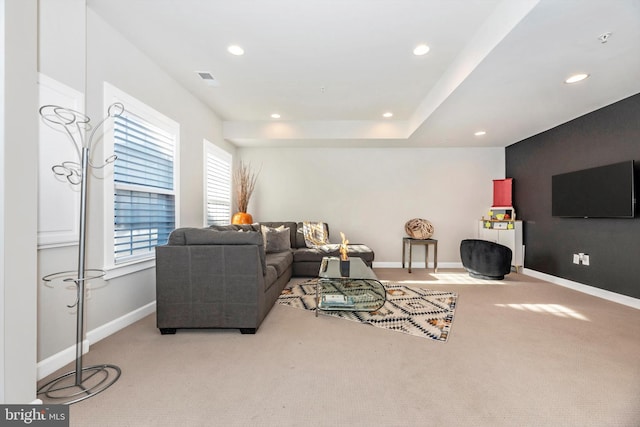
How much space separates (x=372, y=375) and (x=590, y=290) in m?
3.73

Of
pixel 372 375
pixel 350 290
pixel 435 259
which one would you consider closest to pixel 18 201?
pixel 372 375

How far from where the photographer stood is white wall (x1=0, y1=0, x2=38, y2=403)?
134 cm

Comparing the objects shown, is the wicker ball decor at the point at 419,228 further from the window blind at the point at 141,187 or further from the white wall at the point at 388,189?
the window blind at the point at 141,187

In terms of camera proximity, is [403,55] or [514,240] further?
[514,240]

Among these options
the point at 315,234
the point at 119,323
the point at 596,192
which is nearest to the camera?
the point at 119,323

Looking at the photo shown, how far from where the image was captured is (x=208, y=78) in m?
3.38

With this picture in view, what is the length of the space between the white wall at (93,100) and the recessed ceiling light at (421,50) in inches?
105

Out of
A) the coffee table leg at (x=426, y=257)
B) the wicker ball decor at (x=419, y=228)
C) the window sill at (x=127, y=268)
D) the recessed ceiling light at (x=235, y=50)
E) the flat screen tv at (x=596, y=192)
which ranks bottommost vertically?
the coffee table leg at (x=426, y=257)

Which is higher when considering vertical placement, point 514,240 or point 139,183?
point 139,183

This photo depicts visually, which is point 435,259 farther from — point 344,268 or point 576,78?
point 576,78

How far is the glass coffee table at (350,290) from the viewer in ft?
9.27

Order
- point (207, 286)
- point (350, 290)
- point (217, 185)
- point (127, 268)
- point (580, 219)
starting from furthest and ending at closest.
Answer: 1. point (217, 185)
2. point (580, 219)
3. point (350, 290)
4. point (127, 268)
5. point (207, 286)

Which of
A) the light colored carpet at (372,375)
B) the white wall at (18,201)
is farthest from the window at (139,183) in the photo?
the white wall at (18,201)

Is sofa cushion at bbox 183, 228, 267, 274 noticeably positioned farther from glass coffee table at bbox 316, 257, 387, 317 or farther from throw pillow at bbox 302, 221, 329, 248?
throw pillow at bbox 302, 221, 329, 248
